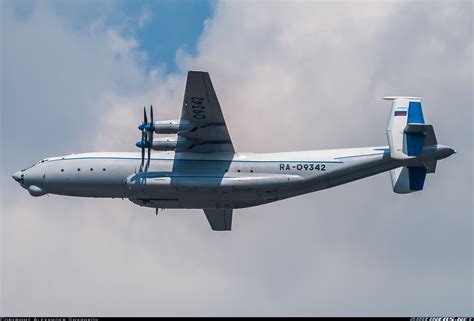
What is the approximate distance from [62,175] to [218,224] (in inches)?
338

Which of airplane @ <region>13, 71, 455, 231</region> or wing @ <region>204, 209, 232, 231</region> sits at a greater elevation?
airplane @ <region>13, 71, 455, 231</region>

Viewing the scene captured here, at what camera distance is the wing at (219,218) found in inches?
2547

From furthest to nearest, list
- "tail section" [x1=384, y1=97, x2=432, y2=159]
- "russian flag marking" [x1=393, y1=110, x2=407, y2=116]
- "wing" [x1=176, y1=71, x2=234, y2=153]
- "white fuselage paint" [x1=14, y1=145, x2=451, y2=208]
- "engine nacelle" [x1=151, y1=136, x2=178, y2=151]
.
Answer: "engine nacelle" [x1=151, y1=136, x2=178, y2=151]
"russian flag marking" [x1=393, y1=110, x2=407, y2=116]
"white fuselage paint" [x1=14, y1=145, x2=451, y2=208]
"tail section" [x1=384, y1=97, x2=432, y2=159]
"wing" [x1=176, y1=71, x2=234, y2=153]

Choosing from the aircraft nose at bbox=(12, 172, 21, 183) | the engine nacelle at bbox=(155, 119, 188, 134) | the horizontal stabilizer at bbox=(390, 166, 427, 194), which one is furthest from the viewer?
the aircraft nose at bbox=(12, 172, 21, 183)

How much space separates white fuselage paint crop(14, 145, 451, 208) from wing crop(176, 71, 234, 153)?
0.43 metres

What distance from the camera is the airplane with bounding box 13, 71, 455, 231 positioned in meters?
58.8

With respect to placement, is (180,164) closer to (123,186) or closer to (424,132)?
(123,186)

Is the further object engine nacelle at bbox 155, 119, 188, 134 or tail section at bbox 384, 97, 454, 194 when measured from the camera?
engine nacelle at bbox 155, 119, 188, 134

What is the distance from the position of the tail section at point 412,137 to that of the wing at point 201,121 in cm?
734

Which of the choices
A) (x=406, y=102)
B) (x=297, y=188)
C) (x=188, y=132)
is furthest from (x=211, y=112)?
(x=406, y=102)

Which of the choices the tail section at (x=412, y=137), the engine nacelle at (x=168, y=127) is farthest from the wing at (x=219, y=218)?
the tail section at (x=412, y=137)

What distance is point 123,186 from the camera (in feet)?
196

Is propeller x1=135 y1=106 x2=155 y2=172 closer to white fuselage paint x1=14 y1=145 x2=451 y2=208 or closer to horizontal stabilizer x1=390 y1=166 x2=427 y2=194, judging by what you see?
white fuselage paint x1=14 y1=145 x2=451 y2=208

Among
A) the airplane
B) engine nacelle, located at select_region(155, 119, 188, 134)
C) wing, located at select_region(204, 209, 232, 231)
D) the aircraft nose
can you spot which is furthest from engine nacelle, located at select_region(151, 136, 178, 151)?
the aircraft nose
